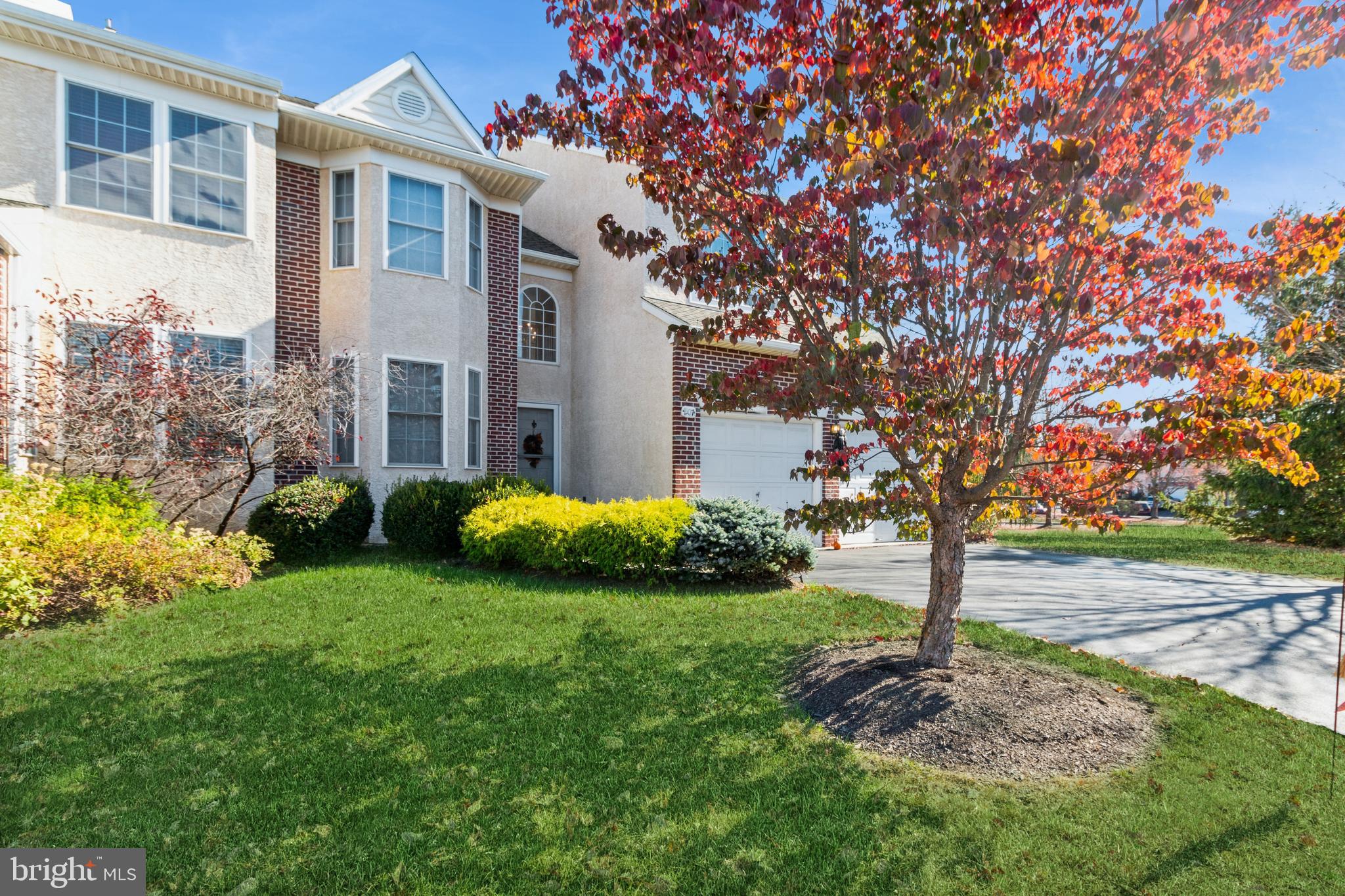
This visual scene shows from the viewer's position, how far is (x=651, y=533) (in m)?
8.71

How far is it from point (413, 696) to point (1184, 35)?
5.96 m

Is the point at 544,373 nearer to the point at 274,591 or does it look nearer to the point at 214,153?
the point at 214,153

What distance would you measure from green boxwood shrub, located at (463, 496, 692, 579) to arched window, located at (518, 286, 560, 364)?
5.72m

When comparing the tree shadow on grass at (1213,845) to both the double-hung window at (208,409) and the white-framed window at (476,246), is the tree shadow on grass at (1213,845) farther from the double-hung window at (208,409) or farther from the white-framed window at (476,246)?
the white-framed window at (476,246)

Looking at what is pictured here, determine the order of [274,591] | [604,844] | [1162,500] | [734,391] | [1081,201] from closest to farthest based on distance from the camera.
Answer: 1. [604,844]
2. [1081,201]
3. [734,391]
4. [274,591]
5. [1162,500]

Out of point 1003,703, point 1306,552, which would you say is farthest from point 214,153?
point 1306,552

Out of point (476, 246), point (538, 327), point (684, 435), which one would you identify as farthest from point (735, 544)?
point (538, 327)

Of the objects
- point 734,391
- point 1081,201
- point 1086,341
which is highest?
point 1081,201

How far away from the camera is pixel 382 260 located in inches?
455

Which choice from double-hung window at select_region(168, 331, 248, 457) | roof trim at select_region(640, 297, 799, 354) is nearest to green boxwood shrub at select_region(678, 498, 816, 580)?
roof trim at select_region(640, 297, 799, 354)

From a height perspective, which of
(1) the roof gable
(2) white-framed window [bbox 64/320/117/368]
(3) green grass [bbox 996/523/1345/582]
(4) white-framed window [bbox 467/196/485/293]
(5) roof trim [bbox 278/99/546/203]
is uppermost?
(1) the roof gable

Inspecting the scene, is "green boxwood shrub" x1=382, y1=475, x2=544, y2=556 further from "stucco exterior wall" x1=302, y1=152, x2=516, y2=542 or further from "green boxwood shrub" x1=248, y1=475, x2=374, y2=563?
"stucco exterior wall" x1=302, y1=152, x2=516, y2=542

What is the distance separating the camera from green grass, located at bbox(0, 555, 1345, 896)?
3025 millimetres

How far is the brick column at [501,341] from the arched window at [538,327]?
0.92 metres
